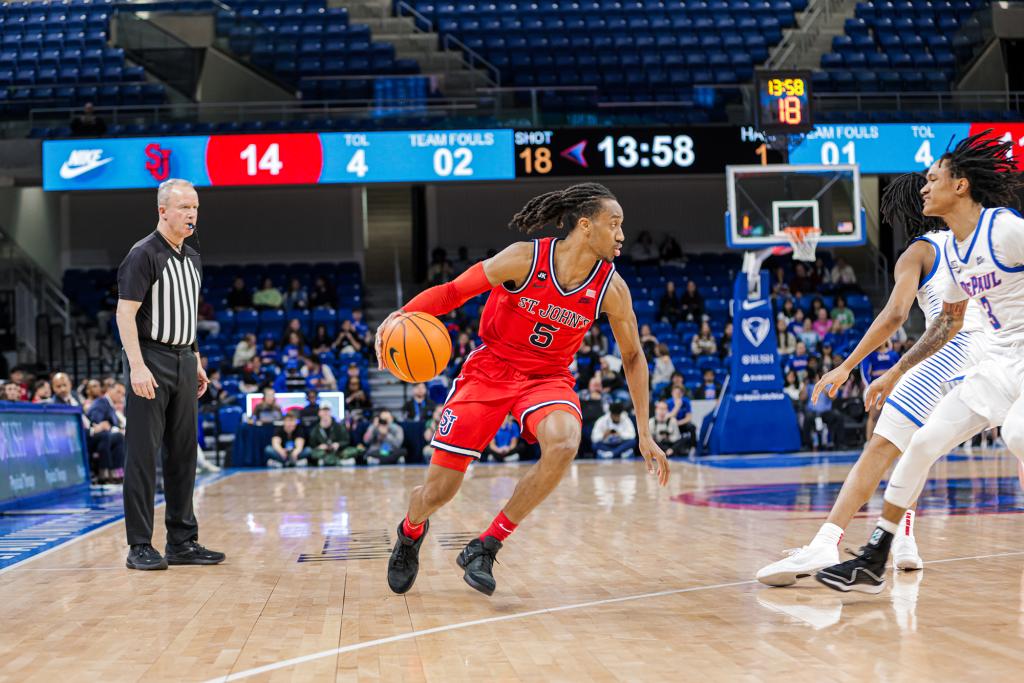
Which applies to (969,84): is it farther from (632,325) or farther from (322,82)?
(632,325)

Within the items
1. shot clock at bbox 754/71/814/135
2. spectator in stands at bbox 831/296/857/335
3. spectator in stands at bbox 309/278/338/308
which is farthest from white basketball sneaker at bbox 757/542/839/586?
spectator in stands at bbox 309/278/338/308

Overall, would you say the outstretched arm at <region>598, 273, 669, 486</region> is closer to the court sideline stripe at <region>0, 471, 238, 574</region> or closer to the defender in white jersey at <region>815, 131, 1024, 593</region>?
the defender in white jersey at <region>815, 131, 1024, 593</region>

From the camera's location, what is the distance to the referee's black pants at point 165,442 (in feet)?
17.8

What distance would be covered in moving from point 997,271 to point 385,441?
36.8 ft

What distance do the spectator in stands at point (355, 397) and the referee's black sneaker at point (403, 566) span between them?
1099 centimetres

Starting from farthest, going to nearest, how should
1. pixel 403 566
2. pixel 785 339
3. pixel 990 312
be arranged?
pixel 785 339, pixel 403 566, pixel 990 312

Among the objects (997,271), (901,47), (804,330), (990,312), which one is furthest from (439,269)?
(997,271)

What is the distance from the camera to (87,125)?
58.6ft

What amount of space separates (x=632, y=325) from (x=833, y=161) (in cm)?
1407

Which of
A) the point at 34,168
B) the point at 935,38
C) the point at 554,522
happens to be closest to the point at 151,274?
the point at 554,522

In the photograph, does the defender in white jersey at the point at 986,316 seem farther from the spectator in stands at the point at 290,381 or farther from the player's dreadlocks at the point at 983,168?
the spectator in stands at the point at 290,381

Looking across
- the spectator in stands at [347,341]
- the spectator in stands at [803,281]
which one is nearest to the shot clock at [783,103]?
the spectator in stands at [803,281]

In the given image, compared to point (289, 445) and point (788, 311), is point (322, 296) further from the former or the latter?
point (788, 311)

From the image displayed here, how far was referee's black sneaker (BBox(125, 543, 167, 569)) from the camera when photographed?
5.36 metres
